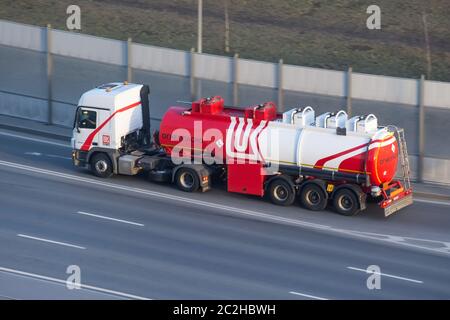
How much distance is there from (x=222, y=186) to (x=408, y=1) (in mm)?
18410

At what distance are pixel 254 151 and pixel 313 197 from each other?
6.96 feet

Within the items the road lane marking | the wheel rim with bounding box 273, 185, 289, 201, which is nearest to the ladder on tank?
the road lane marking

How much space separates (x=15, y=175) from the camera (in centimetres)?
3225

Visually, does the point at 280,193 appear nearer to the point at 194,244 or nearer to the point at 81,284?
the point at 194,244

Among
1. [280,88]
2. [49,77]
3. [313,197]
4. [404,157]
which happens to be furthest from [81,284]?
[49,77]

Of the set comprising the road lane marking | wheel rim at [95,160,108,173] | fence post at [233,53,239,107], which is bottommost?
the road lane marking

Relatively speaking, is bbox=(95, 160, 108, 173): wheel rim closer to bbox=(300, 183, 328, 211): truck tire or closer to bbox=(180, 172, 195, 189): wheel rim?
bbox=(180, 172, 195, 189): wheel rim

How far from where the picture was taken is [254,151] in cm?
2952

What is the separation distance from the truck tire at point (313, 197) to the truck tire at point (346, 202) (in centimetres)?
33

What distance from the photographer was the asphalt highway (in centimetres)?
2336

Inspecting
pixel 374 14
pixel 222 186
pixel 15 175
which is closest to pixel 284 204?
pixel 222 186

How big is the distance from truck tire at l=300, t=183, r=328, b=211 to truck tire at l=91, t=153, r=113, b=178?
6.28 metres

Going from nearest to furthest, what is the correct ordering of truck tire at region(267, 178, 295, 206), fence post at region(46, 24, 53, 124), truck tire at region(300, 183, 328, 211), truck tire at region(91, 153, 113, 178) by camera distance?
1. truck tire at region(300, 183, 328, 211)
2. truck tire at region(267, 178, 295, 206)
3. truck tire at region(91, 153, 113, 178)
4. fence post at region(46, 24, 53, 124)
